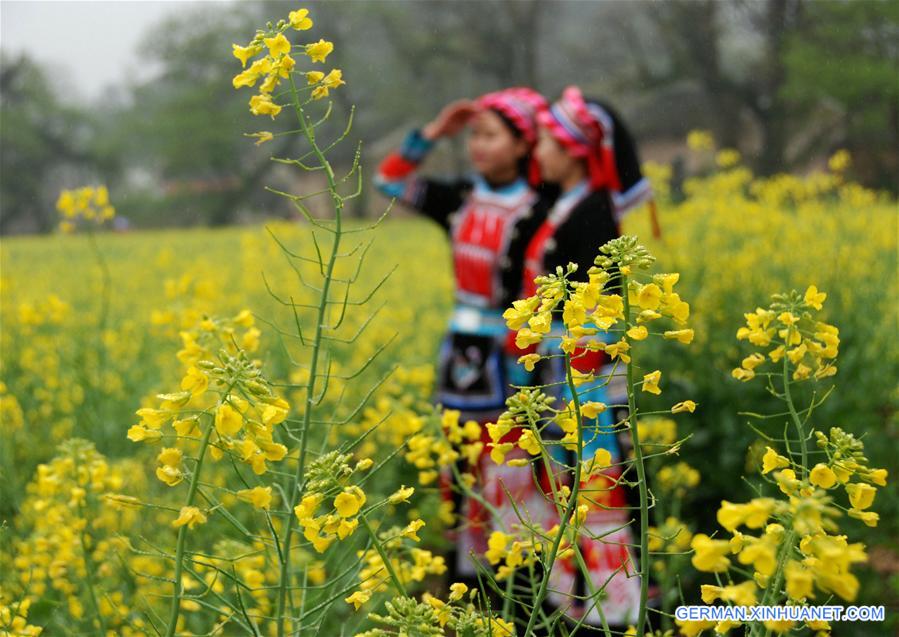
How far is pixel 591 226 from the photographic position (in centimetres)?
214

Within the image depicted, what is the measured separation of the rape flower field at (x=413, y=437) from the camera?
2.50 ft

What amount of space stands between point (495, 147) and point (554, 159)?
28cm

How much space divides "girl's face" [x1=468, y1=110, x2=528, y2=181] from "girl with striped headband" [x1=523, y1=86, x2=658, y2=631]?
0.57 ft

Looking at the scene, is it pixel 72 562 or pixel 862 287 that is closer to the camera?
pixel 72 562

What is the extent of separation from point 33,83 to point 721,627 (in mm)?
29343

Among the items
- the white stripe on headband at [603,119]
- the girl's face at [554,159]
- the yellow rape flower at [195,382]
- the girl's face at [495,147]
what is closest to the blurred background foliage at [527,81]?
the girl's face at [495,147]

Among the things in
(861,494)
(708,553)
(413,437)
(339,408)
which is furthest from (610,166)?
(708,553)

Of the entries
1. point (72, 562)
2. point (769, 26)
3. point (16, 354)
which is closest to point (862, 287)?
point (72, 562)

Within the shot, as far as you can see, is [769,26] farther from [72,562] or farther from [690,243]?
[72,562]

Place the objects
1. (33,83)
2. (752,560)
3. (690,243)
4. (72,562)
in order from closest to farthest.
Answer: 1. (752,560)
2. (72,562)
3. (690,243)
4. (33,83)

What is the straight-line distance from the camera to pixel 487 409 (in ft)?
8.18

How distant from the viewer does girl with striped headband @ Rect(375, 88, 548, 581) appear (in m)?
2.44

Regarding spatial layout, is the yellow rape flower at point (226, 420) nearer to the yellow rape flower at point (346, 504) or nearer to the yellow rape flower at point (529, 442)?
the yellow rape flower at point (346, 504)

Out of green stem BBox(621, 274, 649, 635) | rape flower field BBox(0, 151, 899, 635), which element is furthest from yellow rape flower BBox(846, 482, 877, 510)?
rape flower field BBox(0, 151, 899, 635)
